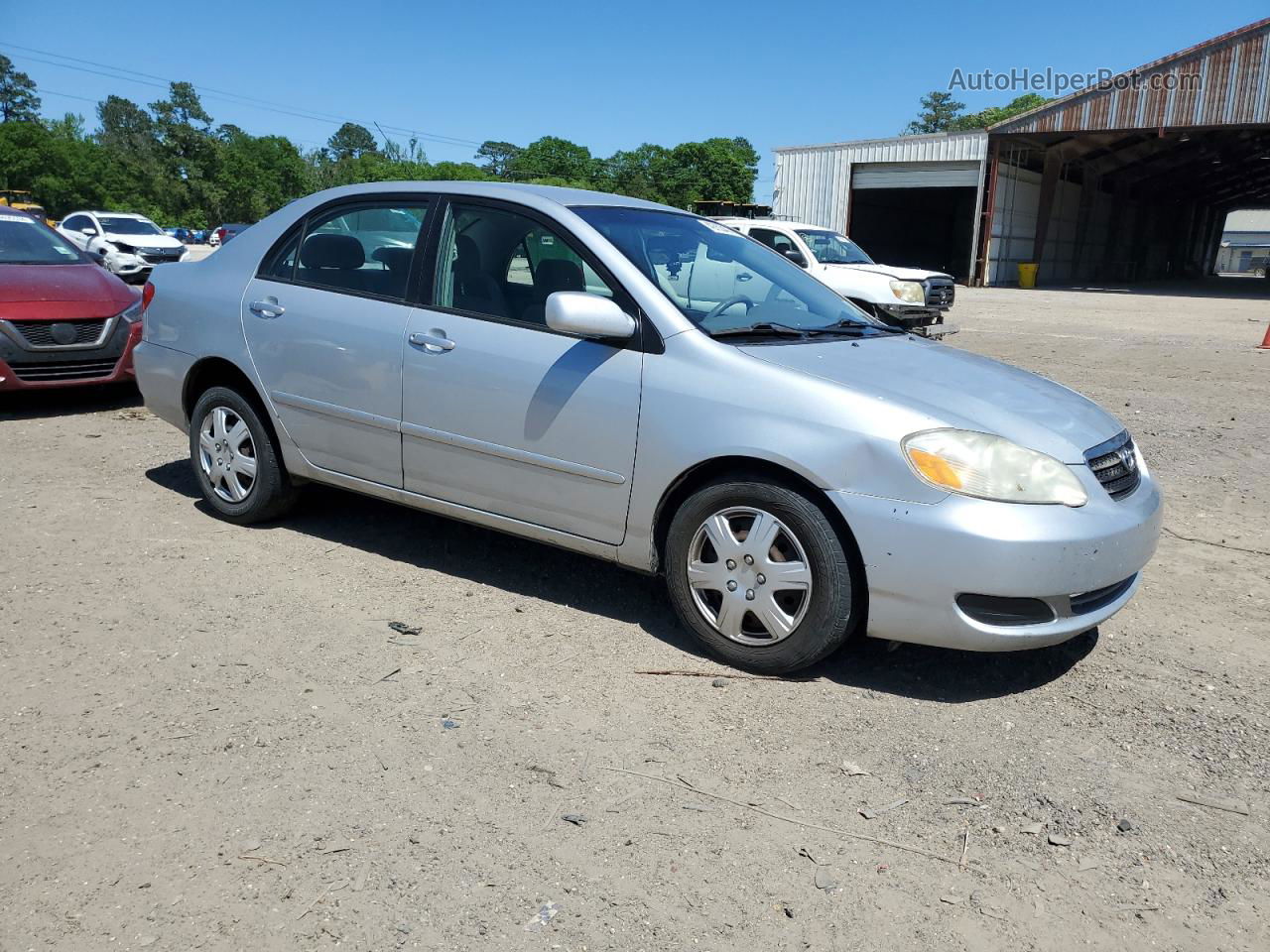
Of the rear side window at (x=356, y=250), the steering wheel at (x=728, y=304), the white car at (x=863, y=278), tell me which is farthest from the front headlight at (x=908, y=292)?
the rear side window at (x=356, y=250)

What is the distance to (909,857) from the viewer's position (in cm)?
266

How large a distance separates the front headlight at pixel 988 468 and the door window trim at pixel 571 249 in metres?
1.05

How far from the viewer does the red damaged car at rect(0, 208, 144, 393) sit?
760 cm

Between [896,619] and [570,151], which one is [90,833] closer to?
[896,619]

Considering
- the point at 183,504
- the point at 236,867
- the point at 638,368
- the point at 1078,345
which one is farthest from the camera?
Answer: the point at 1078,345

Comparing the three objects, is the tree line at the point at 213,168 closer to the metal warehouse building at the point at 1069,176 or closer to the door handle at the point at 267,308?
the metal warehouse building at the point at 1069,176

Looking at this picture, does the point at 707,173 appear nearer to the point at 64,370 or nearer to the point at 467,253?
the point at 64,370

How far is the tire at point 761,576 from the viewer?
346cm

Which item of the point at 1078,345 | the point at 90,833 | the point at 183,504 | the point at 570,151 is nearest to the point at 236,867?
the point at 90,833

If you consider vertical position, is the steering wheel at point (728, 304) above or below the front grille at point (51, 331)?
above

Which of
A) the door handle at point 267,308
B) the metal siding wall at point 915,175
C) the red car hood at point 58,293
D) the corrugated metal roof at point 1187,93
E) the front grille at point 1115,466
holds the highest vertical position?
the corrugated metal roof at point 1187,93

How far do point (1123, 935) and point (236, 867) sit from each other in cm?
214

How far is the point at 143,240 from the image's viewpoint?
85.5ft

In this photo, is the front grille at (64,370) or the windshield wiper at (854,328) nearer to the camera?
the windshield wiper at (854,328)
